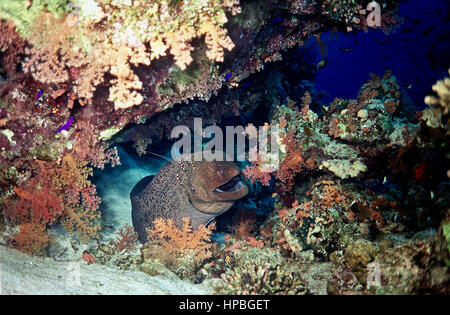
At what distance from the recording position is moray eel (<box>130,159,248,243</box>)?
4469 millimetres

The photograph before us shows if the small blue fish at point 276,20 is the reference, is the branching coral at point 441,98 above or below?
below

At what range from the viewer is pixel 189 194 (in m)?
5.01

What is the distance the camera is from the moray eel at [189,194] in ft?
14.7

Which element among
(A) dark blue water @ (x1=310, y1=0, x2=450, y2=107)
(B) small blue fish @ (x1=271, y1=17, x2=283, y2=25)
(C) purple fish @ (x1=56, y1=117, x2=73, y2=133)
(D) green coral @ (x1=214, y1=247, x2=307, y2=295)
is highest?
(A) dark blue water @ (x1=310, y1=0, x2=450, y2=107)

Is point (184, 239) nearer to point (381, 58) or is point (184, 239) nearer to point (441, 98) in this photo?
point (441, 98)

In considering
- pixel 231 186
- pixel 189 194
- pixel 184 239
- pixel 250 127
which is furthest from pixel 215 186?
pixel 250 127

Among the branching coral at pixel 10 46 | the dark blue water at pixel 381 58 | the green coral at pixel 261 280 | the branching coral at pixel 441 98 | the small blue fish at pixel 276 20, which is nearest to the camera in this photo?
the branching coral at pixel 441 98

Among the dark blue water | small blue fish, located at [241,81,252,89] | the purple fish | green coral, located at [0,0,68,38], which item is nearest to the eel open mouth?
the purple fish

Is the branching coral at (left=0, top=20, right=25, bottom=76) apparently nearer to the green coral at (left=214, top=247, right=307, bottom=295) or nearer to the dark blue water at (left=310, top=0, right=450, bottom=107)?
the green coral at (left=214, top=247, right=307, bottom=295)

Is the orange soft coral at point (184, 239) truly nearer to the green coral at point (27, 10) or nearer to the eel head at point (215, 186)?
the eel head at point (215, 186)

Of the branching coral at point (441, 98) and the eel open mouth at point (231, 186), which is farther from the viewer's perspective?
the eel open mouth at point (231, 186)

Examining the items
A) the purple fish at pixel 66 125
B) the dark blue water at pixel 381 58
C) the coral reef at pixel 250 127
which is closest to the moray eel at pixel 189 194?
the coral reef at pixel 250 127
